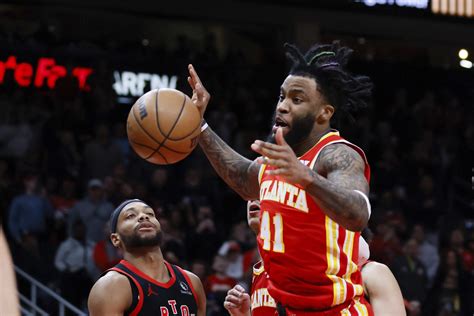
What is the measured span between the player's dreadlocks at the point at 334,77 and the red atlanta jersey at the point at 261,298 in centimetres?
112

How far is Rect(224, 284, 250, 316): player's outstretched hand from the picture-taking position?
4.71 m

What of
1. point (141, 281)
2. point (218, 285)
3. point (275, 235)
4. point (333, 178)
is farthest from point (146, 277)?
point (218, 285)

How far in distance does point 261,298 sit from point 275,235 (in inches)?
44.2

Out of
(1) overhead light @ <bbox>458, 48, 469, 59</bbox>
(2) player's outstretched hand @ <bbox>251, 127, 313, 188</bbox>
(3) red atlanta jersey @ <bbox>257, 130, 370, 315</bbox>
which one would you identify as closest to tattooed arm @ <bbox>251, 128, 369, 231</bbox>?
(2) player's outstretched hand @ <bbox>251, 127, 313, 188</bbox>

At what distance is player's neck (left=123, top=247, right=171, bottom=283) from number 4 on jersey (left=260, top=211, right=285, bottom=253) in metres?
1.73

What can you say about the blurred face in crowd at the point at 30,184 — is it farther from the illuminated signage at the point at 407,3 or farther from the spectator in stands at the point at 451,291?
the illuminated signage at the point at 407,3

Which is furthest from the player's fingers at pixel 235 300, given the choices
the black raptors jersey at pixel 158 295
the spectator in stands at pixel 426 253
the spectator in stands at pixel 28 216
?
the spectator in stands at pixel 426 253

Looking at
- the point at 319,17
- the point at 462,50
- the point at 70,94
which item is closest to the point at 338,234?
the point at 70,94

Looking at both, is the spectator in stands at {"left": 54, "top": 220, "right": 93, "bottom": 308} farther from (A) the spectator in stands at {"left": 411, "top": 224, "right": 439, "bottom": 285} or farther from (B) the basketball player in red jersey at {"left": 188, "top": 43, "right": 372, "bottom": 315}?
(B) the basketball player in red jersey at {"left": 188, "top": 43, "right": 372, "bottom": 315}

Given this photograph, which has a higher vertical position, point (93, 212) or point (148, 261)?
point (93, 212)

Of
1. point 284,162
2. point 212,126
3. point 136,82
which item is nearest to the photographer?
point 284,162

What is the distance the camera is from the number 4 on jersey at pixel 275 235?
3.91 meters

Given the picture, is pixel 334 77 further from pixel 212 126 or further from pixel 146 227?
pixel 212 126

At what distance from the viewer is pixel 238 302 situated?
471 cm
